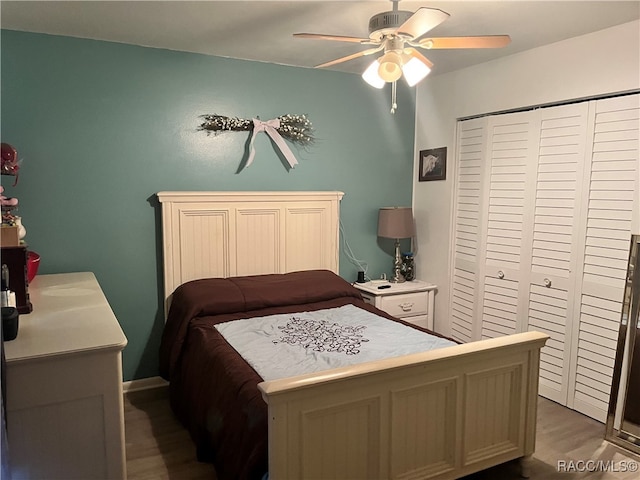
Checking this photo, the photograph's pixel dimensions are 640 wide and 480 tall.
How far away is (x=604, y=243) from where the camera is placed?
281 cm

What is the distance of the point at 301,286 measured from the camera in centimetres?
332

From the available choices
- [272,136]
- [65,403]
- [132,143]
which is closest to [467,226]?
[272,136]

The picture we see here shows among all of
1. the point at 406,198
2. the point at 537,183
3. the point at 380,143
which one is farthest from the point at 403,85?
the point at 537,183

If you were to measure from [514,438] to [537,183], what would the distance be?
1671 millimetres

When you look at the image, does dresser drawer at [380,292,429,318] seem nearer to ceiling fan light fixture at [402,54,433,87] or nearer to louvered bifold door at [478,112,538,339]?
louvered bifold door at [478,112,538,339]

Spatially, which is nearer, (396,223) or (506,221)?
(506,221)

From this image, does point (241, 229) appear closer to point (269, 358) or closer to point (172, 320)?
point (172, 320)

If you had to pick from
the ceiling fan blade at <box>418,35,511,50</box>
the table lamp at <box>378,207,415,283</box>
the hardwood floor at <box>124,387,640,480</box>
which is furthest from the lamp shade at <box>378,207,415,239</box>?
the ceiling fan blade at <box>418,35,511,50</box>

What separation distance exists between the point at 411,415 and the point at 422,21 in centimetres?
160

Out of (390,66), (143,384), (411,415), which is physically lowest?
(143,384)

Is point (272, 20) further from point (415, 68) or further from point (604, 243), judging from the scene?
point (604, 243)

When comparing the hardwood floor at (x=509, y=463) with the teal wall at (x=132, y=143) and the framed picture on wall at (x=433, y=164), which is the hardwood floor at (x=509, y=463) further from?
the framed picture on wall at (x=433, y=164)

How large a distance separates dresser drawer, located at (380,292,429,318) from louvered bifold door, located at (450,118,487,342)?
24 cm

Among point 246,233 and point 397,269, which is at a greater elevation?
point 246,233
